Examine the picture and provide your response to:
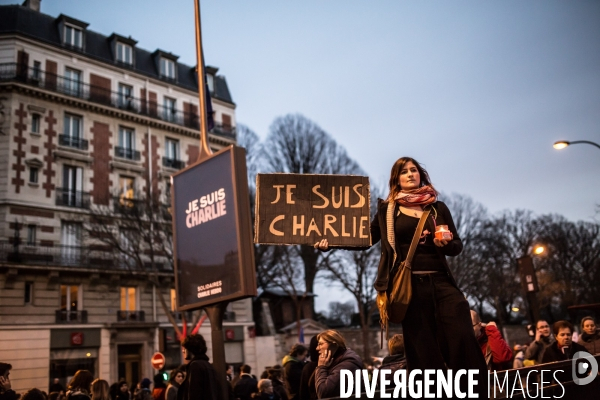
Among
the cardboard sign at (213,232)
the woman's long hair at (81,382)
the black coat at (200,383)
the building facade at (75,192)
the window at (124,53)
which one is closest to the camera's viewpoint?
the cardboard sign at (213,232)

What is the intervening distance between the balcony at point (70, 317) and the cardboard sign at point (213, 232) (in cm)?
2350

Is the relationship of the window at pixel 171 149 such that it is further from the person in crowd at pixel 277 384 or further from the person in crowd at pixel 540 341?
the person in crowd at pixel 540 341

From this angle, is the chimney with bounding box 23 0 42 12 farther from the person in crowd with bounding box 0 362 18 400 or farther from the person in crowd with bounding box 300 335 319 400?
the person in crowd with bounding box 300 335 319 400

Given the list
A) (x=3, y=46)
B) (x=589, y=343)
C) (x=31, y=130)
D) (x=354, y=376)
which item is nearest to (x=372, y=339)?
(x=31, y=130)

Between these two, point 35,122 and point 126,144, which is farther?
point 126,144

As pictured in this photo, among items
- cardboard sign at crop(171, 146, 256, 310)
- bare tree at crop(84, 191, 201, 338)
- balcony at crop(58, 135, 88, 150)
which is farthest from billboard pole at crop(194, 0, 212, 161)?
balcony at crop(58, 135, 88, 150)

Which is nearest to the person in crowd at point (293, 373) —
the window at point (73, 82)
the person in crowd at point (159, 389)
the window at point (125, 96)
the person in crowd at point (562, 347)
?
the person in crowd at point (159, 389)

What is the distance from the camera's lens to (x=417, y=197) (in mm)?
3789

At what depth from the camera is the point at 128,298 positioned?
30875 mm

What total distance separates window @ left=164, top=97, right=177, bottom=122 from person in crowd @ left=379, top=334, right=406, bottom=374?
107 ft

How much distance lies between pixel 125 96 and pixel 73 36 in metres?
4.38

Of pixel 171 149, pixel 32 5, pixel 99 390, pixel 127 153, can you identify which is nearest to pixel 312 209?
pixel 99 390

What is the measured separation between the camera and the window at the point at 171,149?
36094 millimetres

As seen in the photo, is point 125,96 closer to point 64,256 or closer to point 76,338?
point 64,256
